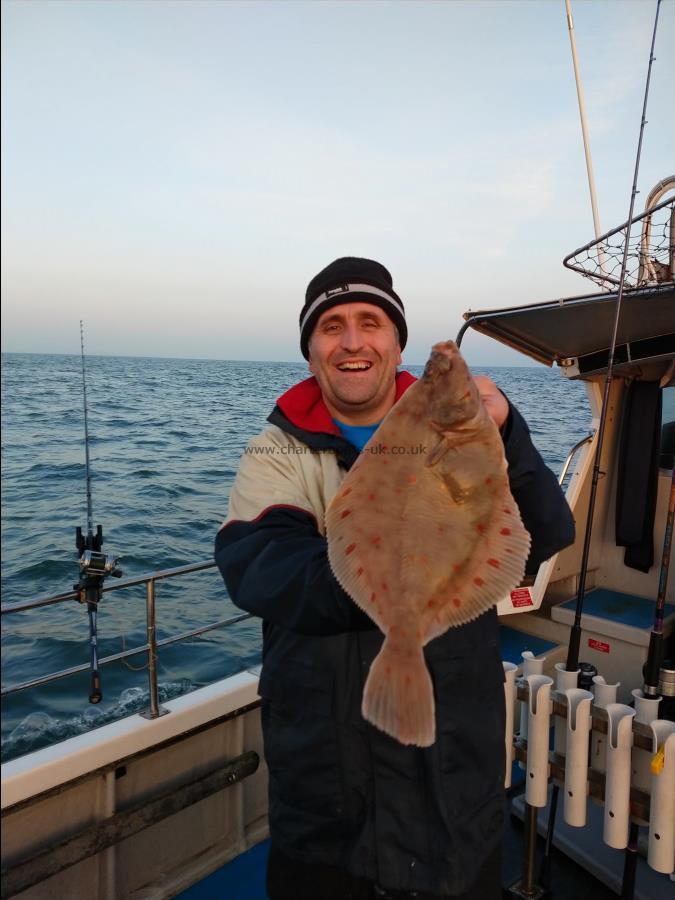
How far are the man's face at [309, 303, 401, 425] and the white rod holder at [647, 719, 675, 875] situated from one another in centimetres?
193

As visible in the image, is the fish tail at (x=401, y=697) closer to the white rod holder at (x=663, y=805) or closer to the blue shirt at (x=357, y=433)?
the blue shirt at (x=357, y=433)

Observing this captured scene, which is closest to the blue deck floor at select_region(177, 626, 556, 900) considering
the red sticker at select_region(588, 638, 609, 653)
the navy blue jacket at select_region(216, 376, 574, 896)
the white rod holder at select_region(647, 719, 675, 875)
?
the navy blue jacket at select_region(216, 376, 574, 896)

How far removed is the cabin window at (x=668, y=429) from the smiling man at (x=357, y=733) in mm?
4708

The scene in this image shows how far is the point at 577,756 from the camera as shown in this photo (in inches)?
123

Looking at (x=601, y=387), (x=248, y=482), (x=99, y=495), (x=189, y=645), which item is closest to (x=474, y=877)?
(x=248, y=482)

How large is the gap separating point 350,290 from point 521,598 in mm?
4493

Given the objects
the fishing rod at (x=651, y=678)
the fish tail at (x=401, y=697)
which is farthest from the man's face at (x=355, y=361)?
the fishing rod at (x=651, y=678)

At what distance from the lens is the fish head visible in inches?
75.4

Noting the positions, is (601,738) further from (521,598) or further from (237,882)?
(521,598)

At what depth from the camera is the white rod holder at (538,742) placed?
326cm

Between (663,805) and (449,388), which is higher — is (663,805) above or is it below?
below

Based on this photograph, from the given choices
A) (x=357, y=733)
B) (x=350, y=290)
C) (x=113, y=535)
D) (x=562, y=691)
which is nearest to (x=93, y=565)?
(x=357, y=733)

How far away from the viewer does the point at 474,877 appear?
2.07 m

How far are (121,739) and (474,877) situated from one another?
1999 millimetres
